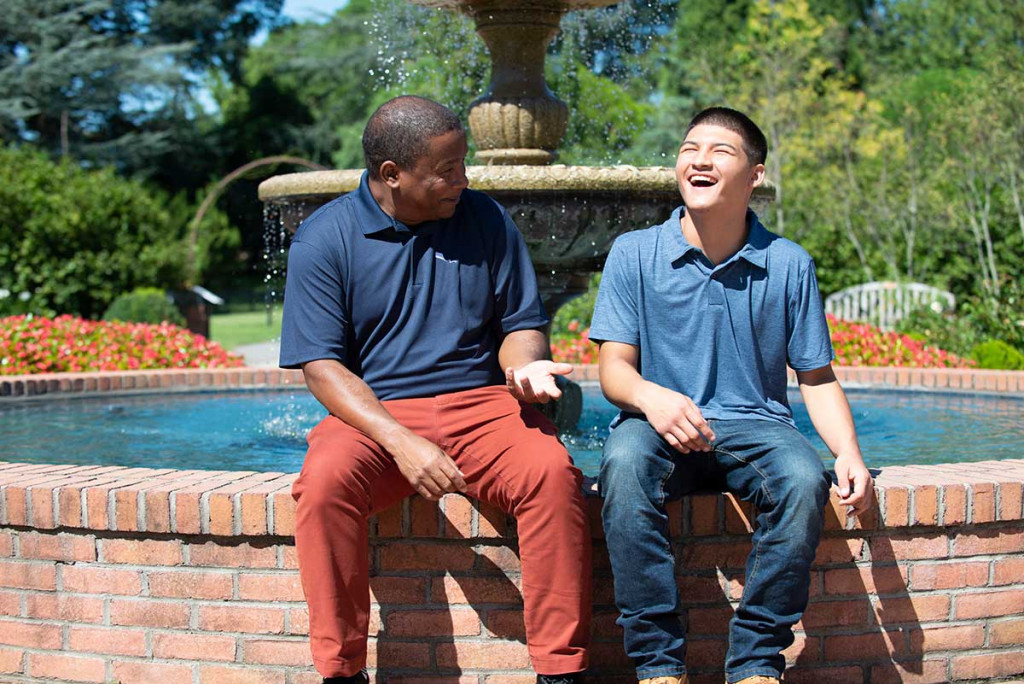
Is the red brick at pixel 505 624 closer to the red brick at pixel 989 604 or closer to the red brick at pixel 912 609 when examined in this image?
the red brick at pixel 912 609

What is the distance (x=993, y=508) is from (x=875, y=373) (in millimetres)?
4352

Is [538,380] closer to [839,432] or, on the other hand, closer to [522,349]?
[522,349]

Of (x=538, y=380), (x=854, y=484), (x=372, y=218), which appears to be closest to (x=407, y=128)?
(x=372, y=218)

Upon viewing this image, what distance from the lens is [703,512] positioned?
9.74 ft

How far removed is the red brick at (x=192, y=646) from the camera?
302 cm

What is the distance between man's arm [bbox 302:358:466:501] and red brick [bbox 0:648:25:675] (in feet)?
3.85

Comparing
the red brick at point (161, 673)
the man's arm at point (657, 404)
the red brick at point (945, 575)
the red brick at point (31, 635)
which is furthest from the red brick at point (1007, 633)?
the red brick at point (31, 635)

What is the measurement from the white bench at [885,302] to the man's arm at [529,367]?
9.78 metres

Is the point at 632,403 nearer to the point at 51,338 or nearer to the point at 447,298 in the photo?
the point at 447,298

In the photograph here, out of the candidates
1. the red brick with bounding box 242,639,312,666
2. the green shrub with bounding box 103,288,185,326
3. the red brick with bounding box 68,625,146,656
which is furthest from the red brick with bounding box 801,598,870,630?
the green shrub with bounding box 103,288,185,326

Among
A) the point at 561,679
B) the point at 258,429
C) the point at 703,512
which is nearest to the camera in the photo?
the point at 561,679

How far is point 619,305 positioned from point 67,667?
1840 millimetres

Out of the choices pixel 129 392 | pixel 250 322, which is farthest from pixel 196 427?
pixel 250 322

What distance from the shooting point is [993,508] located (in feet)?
10.1
